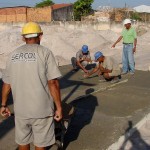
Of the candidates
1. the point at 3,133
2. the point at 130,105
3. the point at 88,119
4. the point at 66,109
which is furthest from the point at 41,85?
the point at 130,105

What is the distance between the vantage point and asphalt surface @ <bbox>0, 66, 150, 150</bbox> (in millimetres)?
5074

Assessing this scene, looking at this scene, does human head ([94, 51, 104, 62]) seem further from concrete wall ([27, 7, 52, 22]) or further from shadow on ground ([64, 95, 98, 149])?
concrete wall ([27, 7, 52, 22])

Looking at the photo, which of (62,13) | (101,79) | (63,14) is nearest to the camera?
(101,79)

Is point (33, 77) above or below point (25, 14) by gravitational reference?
below

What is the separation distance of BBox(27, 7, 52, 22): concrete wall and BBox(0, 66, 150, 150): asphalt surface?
93.6 ft

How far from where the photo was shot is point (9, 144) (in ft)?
16.1

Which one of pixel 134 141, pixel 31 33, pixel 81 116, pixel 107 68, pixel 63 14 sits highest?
pixel 63 14

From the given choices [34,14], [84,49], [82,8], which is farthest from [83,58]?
[34,14]

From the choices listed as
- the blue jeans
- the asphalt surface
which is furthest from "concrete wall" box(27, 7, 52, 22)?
the asphalt surface

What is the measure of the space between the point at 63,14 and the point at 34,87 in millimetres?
37691

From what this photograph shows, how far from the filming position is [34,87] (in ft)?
11.7

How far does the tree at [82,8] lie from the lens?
38034mm

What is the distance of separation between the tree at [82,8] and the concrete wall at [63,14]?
1.62 meters

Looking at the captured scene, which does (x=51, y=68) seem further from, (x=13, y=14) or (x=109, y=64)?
(x=13, y=14)
